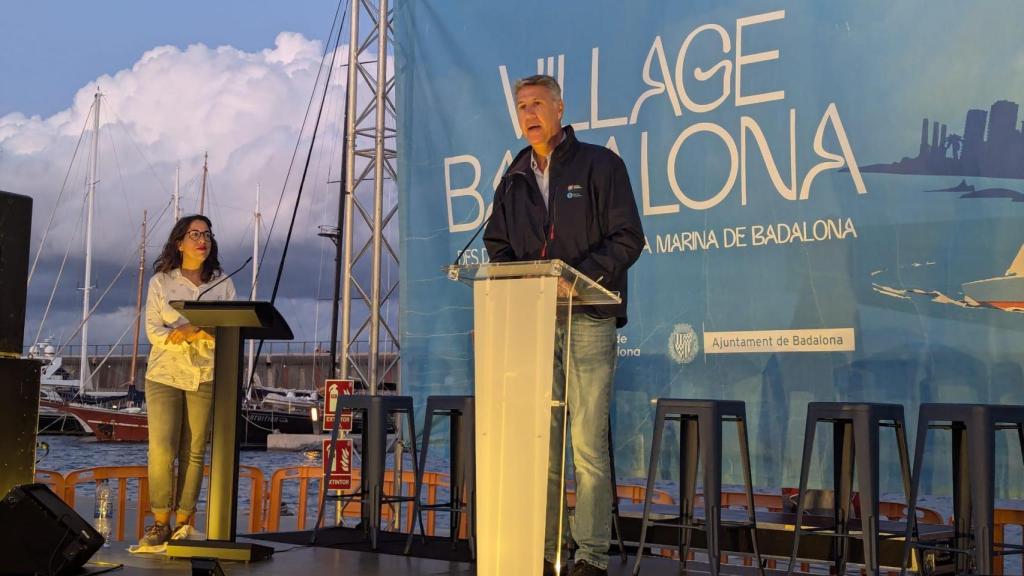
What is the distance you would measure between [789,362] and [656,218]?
108cm

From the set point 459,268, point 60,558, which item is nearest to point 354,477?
point 60,558

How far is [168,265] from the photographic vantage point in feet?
14.5

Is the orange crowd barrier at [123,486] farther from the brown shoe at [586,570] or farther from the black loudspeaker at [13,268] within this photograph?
the brown shoe at [586,570]

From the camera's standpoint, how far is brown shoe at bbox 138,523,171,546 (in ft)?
13.7

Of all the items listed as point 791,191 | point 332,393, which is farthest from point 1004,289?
point 332,393

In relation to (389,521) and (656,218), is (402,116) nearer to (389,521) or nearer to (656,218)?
(656,218)

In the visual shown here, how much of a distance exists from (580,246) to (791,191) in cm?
221

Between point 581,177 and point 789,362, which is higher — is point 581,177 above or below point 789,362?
above

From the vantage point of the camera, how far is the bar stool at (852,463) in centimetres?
338

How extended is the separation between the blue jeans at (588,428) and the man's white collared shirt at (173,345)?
1912 mm

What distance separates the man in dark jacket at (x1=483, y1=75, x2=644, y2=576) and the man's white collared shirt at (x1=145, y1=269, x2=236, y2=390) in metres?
1.71

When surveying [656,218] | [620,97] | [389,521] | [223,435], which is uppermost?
[620,97]

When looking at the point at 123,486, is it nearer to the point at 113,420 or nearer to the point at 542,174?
the point at 542,174

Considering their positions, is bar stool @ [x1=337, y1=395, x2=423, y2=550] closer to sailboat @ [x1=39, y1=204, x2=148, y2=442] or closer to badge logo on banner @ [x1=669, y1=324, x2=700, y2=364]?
badge logo on banner @ [x1=669, y1=324, x2=700, y2=364]
